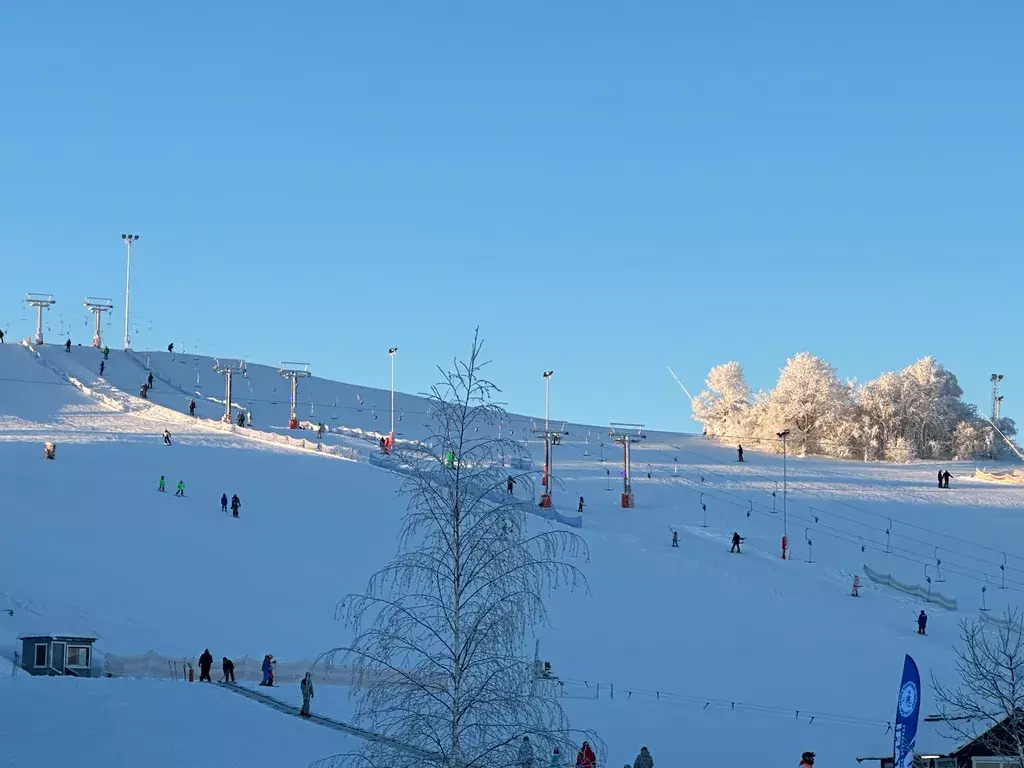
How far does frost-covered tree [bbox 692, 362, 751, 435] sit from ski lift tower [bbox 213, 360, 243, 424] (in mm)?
27394

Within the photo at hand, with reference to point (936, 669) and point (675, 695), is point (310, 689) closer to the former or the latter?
point (675, 695)

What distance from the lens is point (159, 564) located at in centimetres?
4056

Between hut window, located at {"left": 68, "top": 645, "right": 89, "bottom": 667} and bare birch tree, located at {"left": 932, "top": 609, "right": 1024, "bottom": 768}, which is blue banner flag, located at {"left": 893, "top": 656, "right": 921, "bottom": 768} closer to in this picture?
bare birch tree, located at {"left": 932, "top": 609, "right": 1024, "bottom": 768}

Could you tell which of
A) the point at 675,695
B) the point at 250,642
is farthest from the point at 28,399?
the point at 675,695

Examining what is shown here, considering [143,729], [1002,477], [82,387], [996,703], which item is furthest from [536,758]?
[82,387]

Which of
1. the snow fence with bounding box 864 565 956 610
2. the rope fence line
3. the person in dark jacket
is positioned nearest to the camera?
the person in dark jacket

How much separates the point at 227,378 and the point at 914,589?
36783mm

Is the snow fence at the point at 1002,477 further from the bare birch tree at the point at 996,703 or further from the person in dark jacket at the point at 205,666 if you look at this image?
the person in dark jacket at the point at 205,666

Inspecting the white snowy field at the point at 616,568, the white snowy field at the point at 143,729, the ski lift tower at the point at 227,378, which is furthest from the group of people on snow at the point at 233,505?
the white snowy field at the point at 143,729

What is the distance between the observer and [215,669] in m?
30.9

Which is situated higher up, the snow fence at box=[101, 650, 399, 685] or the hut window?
the hut window

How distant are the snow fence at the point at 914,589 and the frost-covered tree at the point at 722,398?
3975 centimetres

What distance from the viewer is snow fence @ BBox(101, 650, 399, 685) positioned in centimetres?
2889

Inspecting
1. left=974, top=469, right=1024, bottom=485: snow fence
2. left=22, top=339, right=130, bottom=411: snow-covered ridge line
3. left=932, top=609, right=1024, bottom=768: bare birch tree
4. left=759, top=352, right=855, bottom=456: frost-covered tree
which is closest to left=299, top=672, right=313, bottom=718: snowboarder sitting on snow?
left=932, top=609, right=1024, bottom=768: bare birch tree
